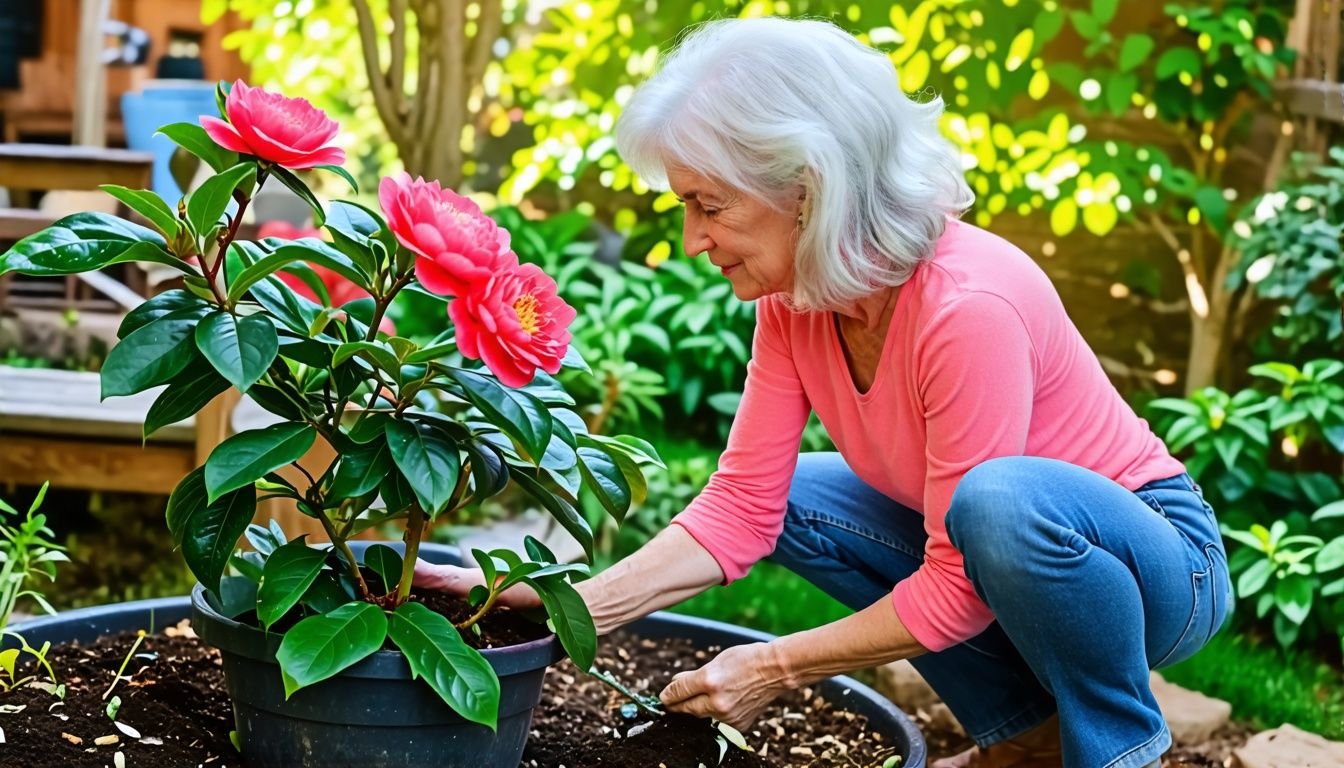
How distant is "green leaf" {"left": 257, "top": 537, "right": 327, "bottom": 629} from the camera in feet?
4.54

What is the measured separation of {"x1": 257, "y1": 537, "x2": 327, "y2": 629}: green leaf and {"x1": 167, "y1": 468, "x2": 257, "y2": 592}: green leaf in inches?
1.9

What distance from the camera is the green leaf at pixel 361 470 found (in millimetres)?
1354

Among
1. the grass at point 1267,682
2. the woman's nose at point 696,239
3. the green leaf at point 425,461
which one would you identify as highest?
the woman's nose at point 696,239

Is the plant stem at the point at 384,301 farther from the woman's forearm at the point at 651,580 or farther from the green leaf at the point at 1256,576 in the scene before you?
the green leaf at the point at 1256,576

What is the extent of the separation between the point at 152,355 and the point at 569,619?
518 millimetres

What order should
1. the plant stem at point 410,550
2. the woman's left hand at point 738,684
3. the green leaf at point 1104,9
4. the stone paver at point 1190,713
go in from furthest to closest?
the green leaf at point 1104,9 → the stone paver at point 1190,713 → the woman's left hand at point 738,684 → the plant stem at point 410,550

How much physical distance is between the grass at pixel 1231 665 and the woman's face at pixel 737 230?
1.36 m

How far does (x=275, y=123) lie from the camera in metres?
1.35

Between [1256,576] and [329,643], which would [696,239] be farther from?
[1256,576]

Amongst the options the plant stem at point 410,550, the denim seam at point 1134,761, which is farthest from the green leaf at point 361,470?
the denim seam at point 1134,761

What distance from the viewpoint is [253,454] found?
4.45 ft

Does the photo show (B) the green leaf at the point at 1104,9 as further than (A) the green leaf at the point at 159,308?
Yes

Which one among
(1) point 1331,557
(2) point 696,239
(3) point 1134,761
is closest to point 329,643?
(2) point 696,239

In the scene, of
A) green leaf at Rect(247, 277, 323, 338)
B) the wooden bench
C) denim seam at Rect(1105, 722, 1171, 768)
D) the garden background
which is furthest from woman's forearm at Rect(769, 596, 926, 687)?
the wooden bench
